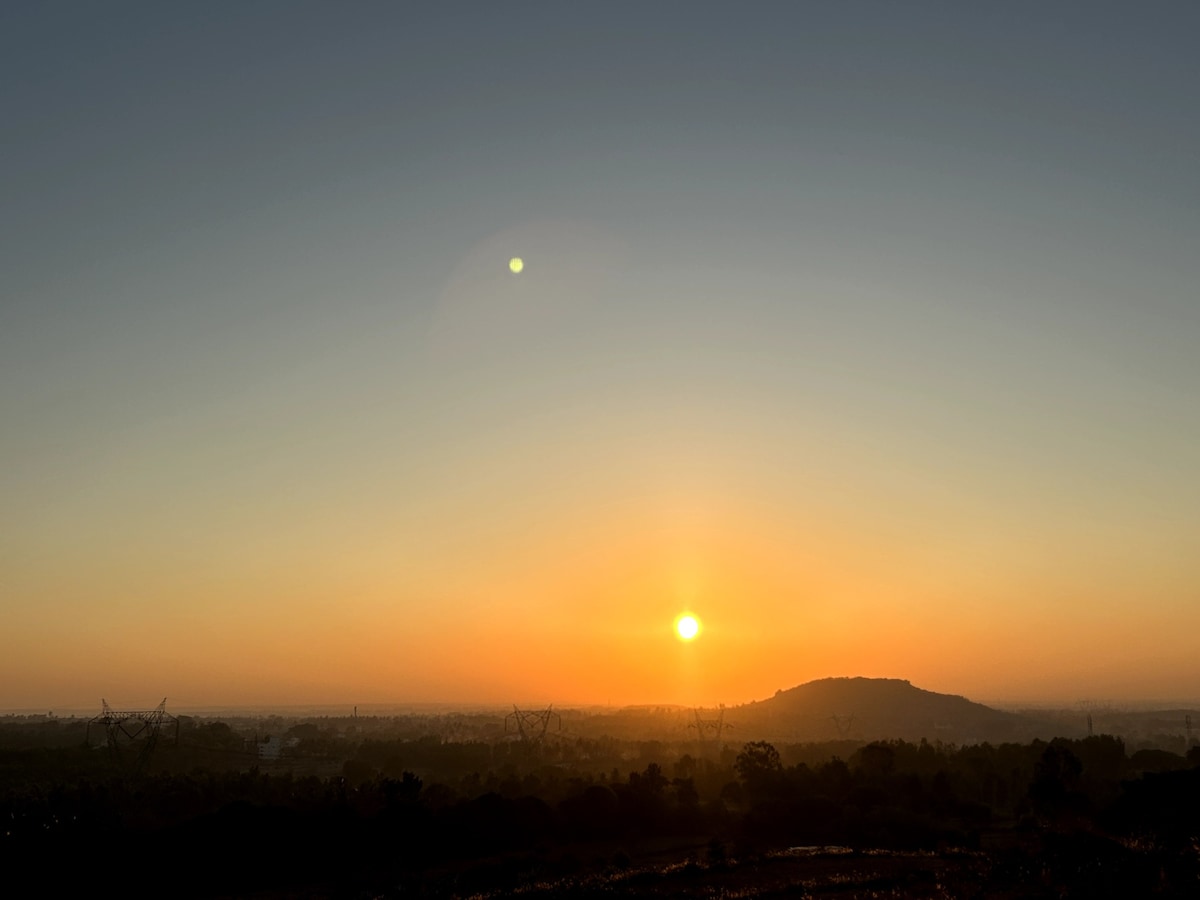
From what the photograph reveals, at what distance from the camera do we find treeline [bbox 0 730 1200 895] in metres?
48.2

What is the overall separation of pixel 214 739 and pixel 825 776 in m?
126

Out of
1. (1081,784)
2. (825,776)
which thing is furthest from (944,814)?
(1081,784)

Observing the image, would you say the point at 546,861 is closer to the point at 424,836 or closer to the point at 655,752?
the point at 424,836

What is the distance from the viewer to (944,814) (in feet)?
238

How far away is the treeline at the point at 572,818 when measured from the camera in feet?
158

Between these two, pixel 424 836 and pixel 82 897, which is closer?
pixel 82 897

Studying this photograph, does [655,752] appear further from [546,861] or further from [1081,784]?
[546,861]

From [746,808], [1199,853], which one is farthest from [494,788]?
[1199,853]

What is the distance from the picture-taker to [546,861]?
168 feet

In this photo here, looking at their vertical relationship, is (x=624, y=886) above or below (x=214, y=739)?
below

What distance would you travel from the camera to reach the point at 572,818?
6662 cm

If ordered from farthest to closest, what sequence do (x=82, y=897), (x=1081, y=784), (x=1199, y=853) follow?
(x=1081, y=784) → (x=82, y=897) → (x=1199, y=853)

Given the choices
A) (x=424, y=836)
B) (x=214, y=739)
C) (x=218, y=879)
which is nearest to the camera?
(x=218, y=879)

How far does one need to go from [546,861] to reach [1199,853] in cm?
3208
